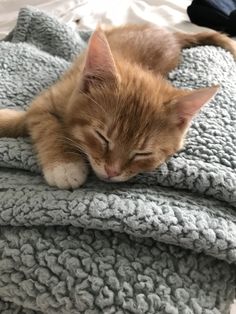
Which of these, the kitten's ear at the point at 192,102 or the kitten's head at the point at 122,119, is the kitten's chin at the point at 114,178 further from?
the kitten's ear at the point at 192,102

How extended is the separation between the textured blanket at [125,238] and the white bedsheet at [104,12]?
1.01 m

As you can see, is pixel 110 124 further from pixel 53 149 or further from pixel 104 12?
pixel 104 12

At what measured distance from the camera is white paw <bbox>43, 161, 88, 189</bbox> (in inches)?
39.1

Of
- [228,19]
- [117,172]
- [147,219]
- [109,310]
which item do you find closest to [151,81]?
[117,172]

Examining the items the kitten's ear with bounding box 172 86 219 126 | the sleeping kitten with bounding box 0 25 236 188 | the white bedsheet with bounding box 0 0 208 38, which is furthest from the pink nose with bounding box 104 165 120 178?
the white bedsheet with bounding box 0 0 208 38

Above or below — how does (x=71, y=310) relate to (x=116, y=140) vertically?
below

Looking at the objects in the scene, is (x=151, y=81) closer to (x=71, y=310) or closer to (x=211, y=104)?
(x=211, y=104)

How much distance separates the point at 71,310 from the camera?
2.63 ft

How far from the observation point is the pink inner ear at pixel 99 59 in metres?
0.98

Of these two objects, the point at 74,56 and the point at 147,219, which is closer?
the point at 147,219

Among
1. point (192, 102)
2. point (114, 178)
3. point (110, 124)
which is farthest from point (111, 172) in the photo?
point (192, 102)

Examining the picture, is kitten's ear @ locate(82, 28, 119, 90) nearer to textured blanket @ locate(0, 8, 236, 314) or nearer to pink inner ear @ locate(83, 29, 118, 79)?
pink inner ear @ locate(83, 29, 118, 79)

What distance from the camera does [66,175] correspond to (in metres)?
0.99

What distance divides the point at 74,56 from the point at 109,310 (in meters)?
1.19
